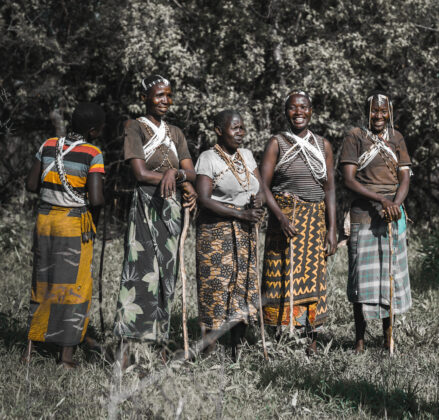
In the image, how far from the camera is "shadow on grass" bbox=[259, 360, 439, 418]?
3.00 metres

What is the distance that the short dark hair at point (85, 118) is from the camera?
354 cm

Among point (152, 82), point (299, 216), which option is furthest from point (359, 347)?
point (152, 82)

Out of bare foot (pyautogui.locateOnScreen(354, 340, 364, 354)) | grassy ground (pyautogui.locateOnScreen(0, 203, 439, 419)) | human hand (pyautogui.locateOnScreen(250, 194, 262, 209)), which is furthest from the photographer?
bare foot (pyautogui.locateOnScreen(354, 340, 364, 354))

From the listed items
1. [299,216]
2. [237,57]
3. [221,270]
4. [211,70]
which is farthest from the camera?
[211,70]

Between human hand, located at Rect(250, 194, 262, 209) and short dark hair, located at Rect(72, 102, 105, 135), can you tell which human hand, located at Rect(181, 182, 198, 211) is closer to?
human hand, located at Rect(250, 194, 262, 209)

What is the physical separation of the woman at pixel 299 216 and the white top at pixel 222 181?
250 millimetres

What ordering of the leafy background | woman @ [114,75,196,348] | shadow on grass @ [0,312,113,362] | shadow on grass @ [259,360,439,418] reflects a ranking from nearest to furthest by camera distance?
1. shadow on grass @ [259,360,439,418]
2. woman @ [114,75,196,348]
3. shadow on grass @ [0,312,113,362]
4. the leafy background

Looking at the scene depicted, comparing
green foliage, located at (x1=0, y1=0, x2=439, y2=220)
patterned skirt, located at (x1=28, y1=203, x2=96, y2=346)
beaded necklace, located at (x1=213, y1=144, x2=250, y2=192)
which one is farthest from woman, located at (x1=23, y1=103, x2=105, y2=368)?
green foliage, located at (x1=0, y1=0, x2=439, y2=220)

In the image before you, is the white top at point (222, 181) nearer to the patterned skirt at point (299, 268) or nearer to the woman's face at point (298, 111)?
the patterned skirt at point (299, 268)

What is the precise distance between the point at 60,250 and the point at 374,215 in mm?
2358

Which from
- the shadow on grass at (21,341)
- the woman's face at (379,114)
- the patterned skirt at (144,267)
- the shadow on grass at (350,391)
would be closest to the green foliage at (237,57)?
the woman's face at (379,114)

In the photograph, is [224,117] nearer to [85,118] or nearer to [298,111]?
[298,111]

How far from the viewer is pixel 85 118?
3.54 m

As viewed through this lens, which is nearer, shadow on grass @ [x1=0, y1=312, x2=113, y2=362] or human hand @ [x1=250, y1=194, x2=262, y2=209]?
human hand @ [x1=250, y1=194, x2=262, y2=209]
